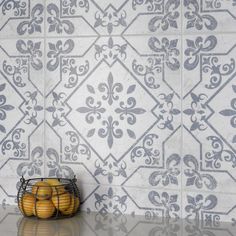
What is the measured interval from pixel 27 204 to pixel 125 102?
0.37 m

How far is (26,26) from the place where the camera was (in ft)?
4.90

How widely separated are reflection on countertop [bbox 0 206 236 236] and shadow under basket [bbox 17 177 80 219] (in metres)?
0.02

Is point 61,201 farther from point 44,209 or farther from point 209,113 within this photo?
point 209,113

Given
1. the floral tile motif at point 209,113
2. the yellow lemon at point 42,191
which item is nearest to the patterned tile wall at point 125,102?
the floral tile motif at point 209,113

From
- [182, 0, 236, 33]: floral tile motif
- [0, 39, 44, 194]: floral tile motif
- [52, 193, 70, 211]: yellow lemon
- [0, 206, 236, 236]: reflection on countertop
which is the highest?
[182, 0, 236, 33]: floral tile motif

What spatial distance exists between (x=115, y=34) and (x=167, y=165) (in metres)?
0.38

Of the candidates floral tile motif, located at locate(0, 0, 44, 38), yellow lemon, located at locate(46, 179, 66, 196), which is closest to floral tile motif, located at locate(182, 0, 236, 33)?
floral tile motif, located at locate(0, 0, 44, 38)

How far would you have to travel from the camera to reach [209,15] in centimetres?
132

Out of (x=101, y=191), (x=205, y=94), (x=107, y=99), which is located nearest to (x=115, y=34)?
(x=107, y=99)

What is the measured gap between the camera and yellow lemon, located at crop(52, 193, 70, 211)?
1.35 m

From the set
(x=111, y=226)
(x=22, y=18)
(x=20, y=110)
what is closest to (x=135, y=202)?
(x=111, y=226)

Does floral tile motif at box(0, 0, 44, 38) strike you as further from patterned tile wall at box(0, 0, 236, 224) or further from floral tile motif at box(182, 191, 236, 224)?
floral tile motif at box(182, 191, 236, 224)

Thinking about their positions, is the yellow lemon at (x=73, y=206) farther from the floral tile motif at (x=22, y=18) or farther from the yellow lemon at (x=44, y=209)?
the floral tile motif at (x=22, y=18)

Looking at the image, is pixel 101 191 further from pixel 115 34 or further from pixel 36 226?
pixel 115 34
